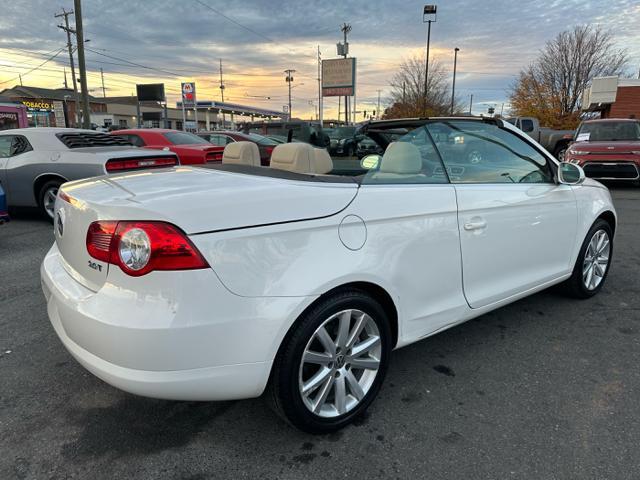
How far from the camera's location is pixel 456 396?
104 inches

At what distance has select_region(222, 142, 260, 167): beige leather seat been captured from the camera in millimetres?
3467

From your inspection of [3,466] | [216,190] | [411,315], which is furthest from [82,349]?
→ [411,315]

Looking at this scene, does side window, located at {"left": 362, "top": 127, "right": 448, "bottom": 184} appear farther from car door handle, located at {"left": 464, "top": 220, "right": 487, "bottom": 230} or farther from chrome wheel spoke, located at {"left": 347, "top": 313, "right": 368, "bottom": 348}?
chrome wheel spoke, located at {"left": 347, "top": 313, "right": 368, "bottom": 348}

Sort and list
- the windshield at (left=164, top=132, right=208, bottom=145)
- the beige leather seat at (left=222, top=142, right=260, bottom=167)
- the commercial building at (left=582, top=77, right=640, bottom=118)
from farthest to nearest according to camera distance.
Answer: the commercial building at (left=582, top=77, right=640, bottom=118), the windshield at (left=164, top=132, right=208, bottom=145), the beige leather seat at (left=222, top=142, right=260, bottom=167)

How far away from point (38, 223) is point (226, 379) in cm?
720

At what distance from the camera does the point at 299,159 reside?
120 inches

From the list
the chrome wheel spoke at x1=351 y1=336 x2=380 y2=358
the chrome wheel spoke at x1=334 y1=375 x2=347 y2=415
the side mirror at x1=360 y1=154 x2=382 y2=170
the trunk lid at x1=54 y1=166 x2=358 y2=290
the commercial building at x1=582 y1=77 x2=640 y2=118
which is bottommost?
the chrome wheel spoke at x1=334 y1=375 x2=347 y2=415

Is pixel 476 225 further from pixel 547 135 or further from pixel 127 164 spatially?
pixel 547 135

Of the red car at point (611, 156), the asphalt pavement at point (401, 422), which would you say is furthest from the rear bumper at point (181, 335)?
the red car at point (611, 156)

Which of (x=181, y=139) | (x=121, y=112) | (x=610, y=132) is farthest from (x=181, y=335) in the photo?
(x=121, y=112)

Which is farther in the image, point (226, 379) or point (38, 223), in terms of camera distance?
point (38, 223)

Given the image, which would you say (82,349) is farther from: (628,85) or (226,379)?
(628,85)

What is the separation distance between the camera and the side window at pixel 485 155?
2.97 metres

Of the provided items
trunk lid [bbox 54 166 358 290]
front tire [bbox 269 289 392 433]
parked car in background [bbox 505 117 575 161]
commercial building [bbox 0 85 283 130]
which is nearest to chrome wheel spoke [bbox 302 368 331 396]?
front tire [bbox 269 289 392 433]
